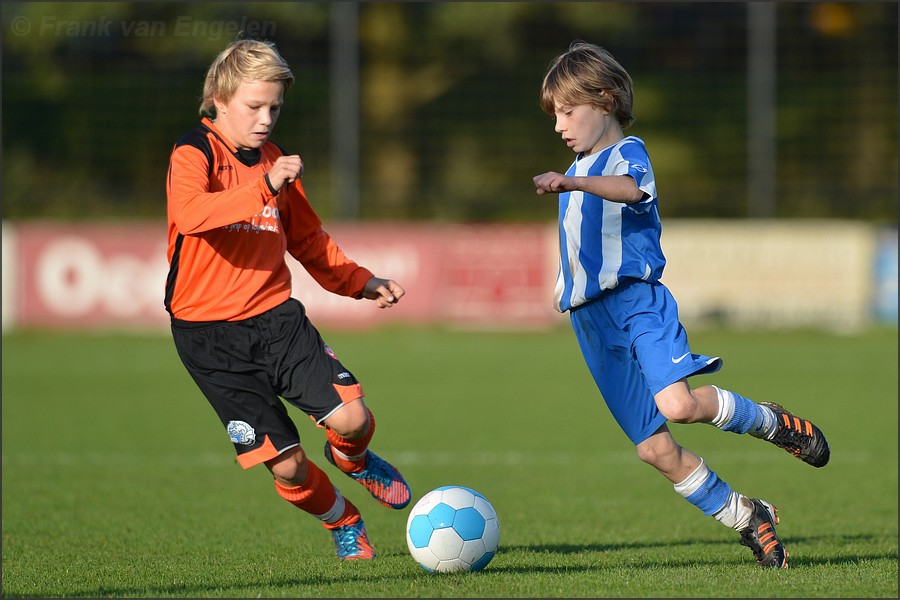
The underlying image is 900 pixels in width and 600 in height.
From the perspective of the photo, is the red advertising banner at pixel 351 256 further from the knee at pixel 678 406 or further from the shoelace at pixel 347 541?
the knee at pixel 678 406

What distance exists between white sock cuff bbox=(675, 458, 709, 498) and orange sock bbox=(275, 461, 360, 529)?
1332 mm

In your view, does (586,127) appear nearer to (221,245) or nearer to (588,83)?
(588,83)

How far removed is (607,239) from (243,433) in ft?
5.09

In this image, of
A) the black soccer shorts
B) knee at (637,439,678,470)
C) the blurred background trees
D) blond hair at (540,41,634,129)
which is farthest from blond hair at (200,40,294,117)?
the blurred background trees

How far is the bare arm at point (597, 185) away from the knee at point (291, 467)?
1.44 meters

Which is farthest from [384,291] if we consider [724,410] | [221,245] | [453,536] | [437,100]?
[437,100]

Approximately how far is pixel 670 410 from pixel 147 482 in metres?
3.91

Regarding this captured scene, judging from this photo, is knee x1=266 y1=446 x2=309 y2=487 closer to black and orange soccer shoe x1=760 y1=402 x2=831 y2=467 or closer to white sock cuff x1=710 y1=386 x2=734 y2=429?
white sock cuff x1=710 y1=386 x2=734 y2=429

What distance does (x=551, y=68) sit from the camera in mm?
4730

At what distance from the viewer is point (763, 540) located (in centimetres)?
459

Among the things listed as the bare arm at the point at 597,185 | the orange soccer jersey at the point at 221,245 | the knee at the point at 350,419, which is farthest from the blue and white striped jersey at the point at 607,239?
the orange soccer jersey at the point at 221,245

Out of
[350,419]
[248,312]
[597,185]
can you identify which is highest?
[597,185]

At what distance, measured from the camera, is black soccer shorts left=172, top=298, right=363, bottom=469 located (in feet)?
15.5

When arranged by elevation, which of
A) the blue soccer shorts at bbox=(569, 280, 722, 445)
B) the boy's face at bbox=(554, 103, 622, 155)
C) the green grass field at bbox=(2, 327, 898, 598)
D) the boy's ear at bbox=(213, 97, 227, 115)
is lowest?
the green grass field at bbox=(2, 327, 898, 598)
